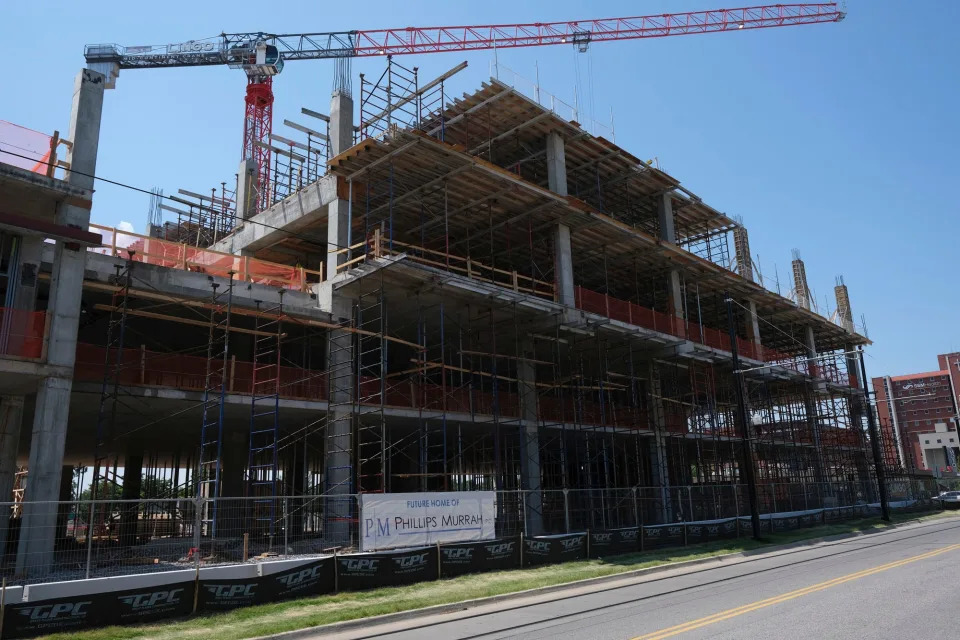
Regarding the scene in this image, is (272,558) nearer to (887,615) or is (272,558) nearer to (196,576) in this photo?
(196,576)

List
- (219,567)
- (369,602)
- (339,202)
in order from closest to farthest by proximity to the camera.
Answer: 1. (219,567)
2. (369,602)
3. (339,202)

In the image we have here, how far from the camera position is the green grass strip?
460 inches

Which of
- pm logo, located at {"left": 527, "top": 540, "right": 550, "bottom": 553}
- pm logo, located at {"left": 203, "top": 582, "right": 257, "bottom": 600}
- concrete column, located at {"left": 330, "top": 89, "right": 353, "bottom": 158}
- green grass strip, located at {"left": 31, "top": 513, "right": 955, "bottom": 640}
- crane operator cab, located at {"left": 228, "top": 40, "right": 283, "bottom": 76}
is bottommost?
green grass strip, located at {"left": 31, "top": 513, "right": 955, "bottom": 640}

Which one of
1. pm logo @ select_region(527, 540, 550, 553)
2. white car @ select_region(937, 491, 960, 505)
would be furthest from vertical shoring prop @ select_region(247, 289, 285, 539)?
white car @ select_region(937, 491, 960, 505)

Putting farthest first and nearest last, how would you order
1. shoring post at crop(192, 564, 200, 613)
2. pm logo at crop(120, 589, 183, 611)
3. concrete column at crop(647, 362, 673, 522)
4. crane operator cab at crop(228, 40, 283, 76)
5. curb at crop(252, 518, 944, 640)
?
1. crane operator cab at crop(228, 40, 283, 76)
2. concrete column at crop(647, 362, 673, 522)
3. shoring post at crop(192, 564, 200, 613)
4. pm logo at crop(120, 589, 183, 611)
5. curb at crop(252, 518, 944, 640)

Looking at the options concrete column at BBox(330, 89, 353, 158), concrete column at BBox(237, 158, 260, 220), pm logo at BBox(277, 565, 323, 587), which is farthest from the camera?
concrete column at BBox(237, 158, 260, 220)

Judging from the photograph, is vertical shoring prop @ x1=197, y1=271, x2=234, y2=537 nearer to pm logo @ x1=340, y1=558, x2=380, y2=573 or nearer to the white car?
pm logo @ x1=340, y1=558, x2=380, y2=573

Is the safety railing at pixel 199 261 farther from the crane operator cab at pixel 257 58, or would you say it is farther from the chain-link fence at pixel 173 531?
the crane operator cab at pixel 257 58

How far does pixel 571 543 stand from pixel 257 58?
64.1 metres

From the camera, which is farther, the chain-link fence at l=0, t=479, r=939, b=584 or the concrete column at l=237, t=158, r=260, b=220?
the concrete column at l=237, t=158, r=260, b=220

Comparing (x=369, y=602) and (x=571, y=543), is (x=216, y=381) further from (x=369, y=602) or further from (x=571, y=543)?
(x=571, y=543)

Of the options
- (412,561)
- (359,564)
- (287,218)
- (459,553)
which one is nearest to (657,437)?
(459,553)

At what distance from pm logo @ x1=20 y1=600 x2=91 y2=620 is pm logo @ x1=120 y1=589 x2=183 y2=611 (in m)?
0.67

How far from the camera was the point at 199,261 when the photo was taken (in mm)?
25188
